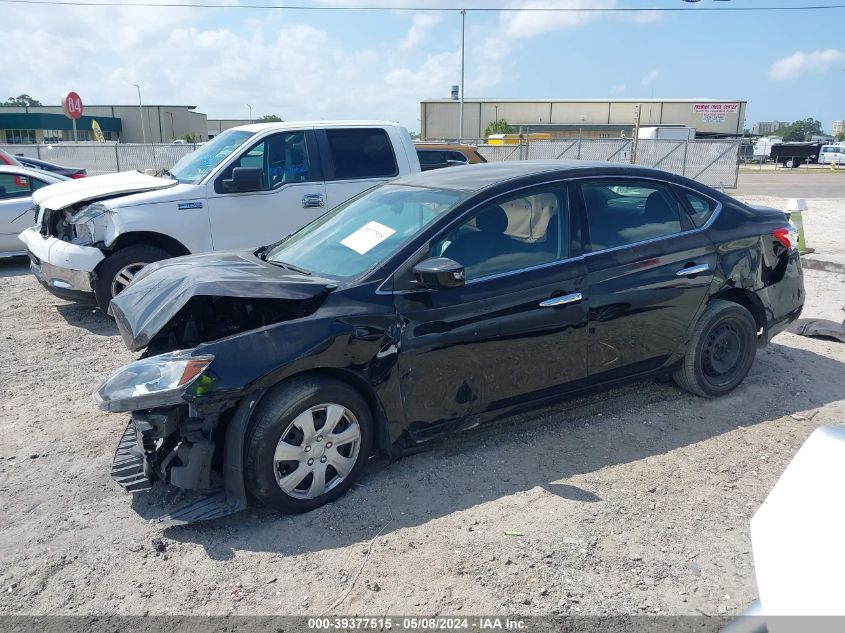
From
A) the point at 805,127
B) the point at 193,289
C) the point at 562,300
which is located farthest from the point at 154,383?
the point at 805,127

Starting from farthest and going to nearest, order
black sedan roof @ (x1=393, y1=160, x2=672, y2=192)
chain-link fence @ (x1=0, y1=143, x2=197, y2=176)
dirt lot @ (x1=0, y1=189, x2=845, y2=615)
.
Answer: chain-link fence @ (x1=0, y1=143, x2=197, y2=176) < black sedan roof @ (x1=393, y1=160, x2=672, y2=192) < dirt lot @ (x1=0, y1=189, x2=845, y2=615)

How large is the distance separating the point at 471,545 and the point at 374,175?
5.42 meters

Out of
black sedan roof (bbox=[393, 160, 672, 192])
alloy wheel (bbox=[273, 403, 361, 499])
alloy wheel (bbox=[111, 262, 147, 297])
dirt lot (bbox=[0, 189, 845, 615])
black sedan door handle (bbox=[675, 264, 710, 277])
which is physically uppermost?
black sedan roof (bbox=[393, 160, 672, 192])

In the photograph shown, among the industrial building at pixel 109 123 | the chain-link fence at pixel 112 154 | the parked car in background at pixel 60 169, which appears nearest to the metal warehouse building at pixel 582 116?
the industrial building at pixel 109 123

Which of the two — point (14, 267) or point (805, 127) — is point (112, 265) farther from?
point (805, 127)

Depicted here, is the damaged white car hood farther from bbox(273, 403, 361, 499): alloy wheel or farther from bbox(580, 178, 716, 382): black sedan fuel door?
bbox(580, 178, 716, 382): black sedan fuel door

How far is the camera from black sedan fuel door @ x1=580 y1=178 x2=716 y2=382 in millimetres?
4320

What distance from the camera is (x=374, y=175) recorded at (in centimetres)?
791

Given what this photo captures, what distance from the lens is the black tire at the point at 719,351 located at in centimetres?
483

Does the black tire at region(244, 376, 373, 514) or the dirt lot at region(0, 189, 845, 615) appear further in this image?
the black tire at region(244, 376, 373, 514)

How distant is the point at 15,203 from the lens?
33.0ft

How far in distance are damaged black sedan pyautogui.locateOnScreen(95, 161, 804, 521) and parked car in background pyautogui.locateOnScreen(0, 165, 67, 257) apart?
687 centimetres

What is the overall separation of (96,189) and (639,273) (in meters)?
5.79

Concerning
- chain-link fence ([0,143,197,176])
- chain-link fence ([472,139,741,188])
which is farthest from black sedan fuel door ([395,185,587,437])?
chain-link fence ([472,139,741,188])
